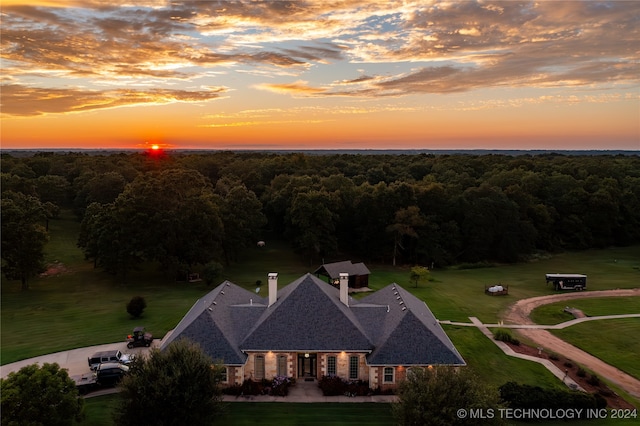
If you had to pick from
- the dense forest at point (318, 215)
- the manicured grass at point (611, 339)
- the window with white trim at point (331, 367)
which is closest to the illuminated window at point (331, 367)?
the window with white trim at point (331, 367)

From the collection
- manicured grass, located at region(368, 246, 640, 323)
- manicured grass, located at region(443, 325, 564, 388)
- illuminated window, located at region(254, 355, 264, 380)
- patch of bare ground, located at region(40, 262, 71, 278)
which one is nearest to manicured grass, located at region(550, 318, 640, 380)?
manicured grass, located at region(368, 246, 640, 323)

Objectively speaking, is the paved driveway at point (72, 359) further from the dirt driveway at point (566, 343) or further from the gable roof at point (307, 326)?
the dirt driveway at point (566, 343)

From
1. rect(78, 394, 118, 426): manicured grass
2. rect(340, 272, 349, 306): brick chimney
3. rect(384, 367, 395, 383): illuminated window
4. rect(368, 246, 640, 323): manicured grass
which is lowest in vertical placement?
rect(368, 246, 640, 323): manicured grass

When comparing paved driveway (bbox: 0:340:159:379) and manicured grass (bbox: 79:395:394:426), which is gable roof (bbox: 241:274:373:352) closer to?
manicured grass (bbox: 79:395:394:426)

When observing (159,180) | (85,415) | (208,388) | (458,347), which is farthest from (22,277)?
(458,347)

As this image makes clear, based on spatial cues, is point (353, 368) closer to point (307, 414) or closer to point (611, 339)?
point (307, 414)
